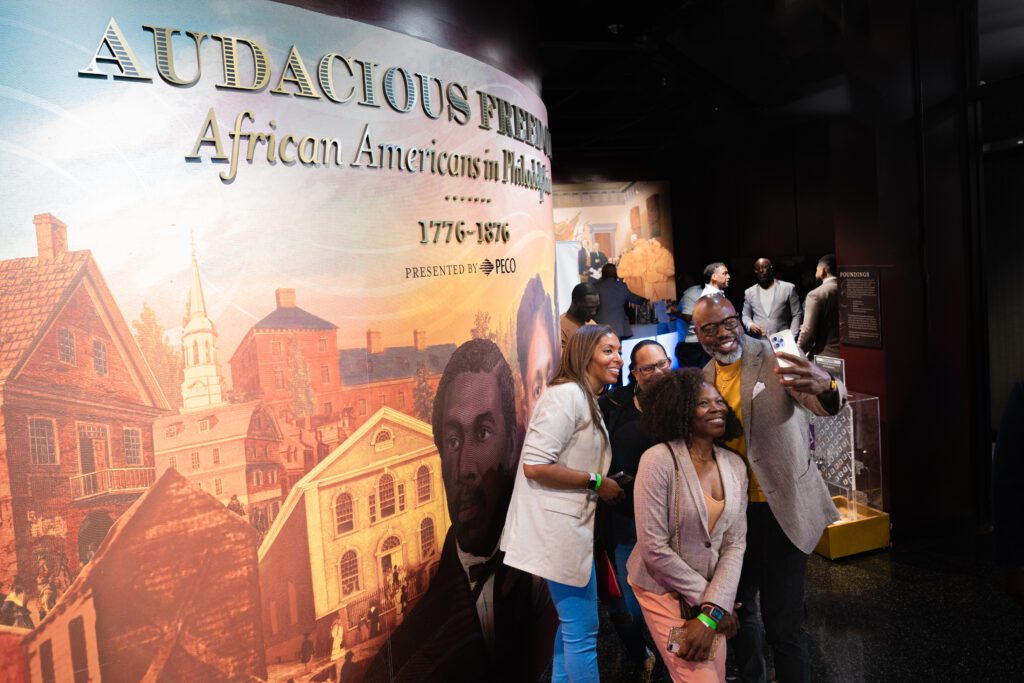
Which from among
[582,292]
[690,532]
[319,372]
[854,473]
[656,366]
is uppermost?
[582,292]

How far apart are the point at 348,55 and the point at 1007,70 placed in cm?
569

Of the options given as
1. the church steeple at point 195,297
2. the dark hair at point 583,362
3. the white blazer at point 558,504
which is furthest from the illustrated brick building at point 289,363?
the dark hair at point 583,362

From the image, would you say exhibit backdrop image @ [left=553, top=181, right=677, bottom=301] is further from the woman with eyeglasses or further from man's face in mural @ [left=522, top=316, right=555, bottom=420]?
the woman with eyeglasses

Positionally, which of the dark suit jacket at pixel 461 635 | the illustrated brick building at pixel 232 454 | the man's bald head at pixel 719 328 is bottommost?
the dark suit jacket at pixel 461 635

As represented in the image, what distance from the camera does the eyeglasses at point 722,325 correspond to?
3127 mm

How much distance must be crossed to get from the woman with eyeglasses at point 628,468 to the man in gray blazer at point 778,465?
0.31m

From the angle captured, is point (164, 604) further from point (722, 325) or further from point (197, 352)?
point (722, 325)

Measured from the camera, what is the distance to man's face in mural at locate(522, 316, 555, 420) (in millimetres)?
3760

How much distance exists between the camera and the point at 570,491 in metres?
2.97

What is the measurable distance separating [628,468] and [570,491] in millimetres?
424

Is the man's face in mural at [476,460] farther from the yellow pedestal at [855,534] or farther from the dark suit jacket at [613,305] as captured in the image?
the dark suit jacket at [613,305]

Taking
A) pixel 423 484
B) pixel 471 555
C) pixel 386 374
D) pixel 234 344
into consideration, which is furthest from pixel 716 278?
pixel 234 344

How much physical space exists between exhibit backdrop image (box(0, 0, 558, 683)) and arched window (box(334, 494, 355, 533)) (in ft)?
0.06

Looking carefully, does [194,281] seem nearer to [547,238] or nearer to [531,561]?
[531,561]
